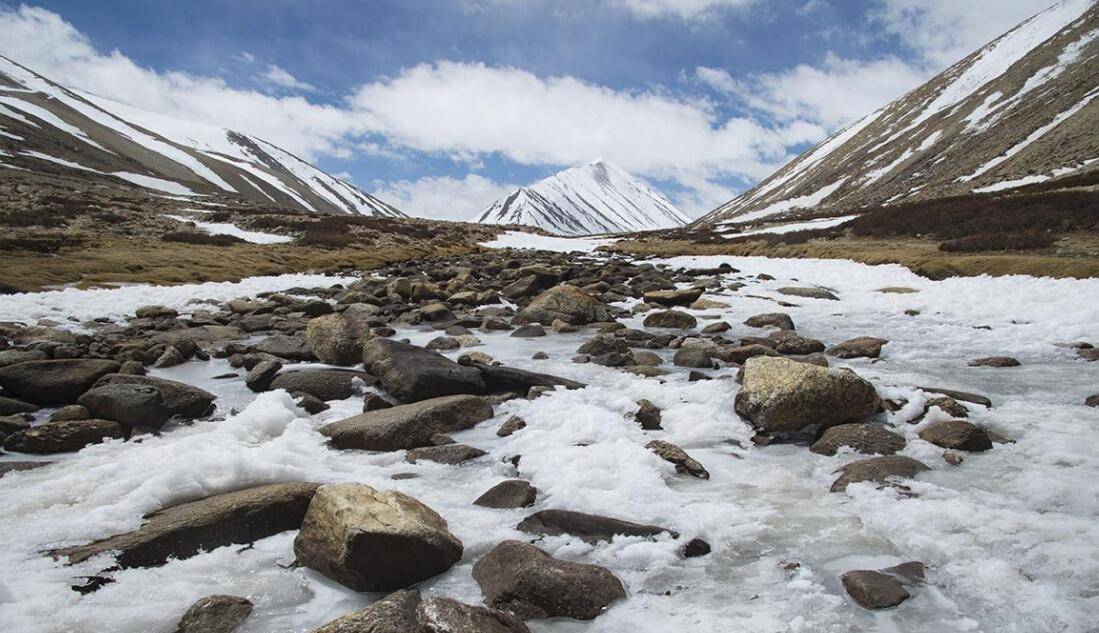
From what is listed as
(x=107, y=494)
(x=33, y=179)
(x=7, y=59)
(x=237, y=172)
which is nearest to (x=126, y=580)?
(x=107, y=494)

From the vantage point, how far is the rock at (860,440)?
6000 mm

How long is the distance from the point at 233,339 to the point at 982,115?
10518cm

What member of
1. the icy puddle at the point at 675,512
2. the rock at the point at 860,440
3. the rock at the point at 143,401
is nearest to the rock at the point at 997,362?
the icy puddle at the point at 675,512

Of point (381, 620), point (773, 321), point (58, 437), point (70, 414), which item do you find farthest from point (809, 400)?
point (70, 414)

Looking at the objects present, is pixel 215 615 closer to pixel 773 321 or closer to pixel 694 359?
pixel 694 359

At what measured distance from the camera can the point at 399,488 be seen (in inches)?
212

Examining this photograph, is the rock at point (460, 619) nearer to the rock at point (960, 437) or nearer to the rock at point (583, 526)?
the rock at point (583, 526)

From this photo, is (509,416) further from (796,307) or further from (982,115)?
(982,115)

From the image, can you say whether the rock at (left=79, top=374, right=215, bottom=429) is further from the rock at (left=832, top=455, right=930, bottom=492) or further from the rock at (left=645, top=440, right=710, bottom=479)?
the rock at (left=832, top=455, right=930, bottom=492)

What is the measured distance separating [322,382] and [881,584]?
7613 millimetres

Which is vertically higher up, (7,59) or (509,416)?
(7,59)

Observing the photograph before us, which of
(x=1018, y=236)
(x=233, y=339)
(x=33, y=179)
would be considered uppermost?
(x=33, y=179)

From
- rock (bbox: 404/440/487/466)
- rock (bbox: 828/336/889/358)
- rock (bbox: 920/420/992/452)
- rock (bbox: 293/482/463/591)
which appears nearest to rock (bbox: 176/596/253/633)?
rock (bbox: 293/482/463/591)

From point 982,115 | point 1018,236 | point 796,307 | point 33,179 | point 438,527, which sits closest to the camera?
point 438,527
